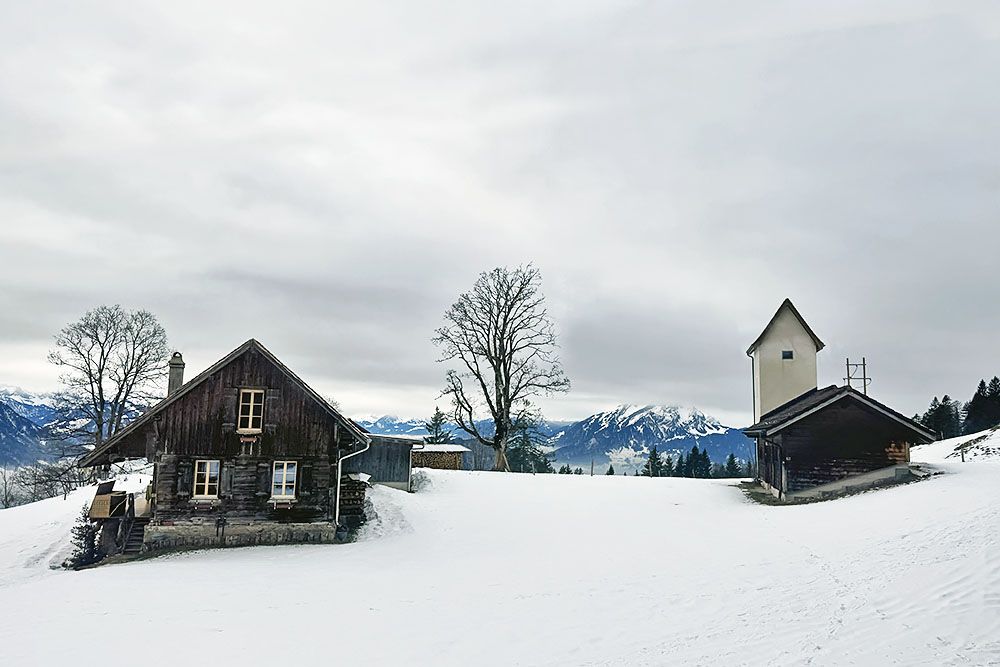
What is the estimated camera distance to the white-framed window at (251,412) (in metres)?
27.5

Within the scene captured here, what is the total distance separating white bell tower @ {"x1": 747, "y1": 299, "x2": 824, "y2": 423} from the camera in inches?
1842

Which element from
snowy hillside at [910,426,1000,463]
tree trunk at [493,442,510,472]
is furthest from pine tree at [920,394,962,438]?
tree trunk at [493,442,510,472]

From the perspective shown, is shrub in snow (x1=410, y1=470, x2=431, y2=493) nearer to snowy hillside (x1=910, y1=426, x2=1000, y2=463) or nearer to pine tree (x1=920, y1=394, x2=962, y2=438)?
snowy hillside (x1=910, y1=426, x2=1000, y2=463)

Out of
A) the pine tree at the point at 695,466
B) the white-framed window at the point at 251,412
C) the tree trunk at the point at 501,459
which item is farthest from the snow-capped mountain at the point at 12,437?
the white-framed window at the point at 251,412

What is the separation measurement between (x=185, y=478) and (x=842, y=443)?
1094 inches

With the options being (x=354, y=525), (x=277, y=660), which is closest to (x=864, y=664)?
(x=277, y=660)

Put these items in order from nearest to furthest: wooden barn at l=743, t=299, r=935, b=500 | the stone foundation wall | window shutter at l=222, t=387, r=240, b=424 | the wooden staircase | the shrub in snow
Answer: the stone foundation wall < the wooden staircase < window shutter at l=222, t=387, r=240, b=424 < wooden barn at l=743, t=299, r=935, b=500 < the shrub in snow

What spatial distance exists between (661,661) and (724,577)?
268 inches

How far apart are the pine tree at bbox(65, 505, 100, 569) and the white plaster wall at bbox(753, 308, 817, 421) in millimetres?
36909

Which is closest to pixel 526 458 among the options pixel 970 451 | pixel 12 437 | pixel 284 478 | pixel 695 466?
pixel 695 466

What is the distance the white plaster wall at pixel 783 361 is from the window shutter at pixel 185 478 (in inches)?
1337

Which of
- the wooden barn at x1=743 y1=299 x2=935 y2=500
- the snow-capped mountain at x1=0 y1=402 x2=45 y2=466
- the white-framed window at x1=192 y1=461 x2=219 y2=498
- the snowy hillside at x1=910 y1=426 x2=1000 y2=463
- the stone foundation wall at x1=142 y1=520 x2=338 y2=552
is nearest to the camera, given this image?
the stone foundation wall at x1=142 y1=520 x2=338 y2=552

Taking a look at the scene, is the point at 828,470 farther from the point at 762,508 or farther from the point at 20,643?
the point at 20,643

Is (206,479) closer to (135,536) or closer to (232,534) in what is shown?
(232,534)
